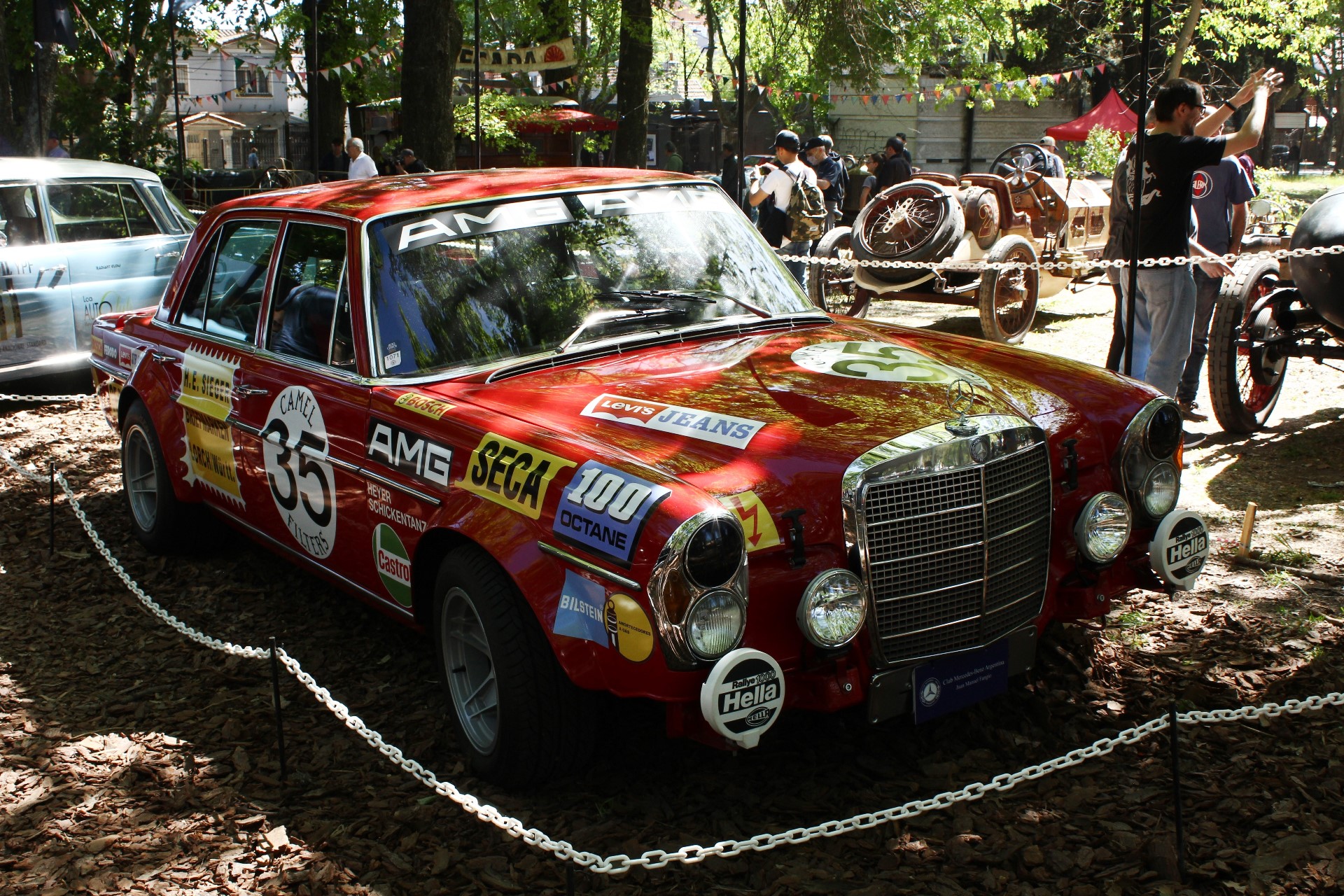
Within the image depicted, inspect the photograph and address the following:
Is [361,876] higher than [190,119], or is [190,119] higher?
[190,119]

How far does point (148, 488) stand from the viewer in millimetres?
5824

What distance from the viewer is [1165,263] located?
6938 mm

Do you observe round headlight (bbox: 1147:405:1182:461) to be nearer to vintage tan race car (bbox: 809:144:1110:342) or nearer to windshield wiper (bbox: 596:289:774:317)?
windshield wiper (bbox: 596:289:774:317)

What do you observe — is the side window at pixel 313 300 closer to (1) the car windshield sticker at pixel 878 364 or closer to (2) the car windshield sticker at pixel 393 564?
(2) the car windshield sticker at pixel 393 564

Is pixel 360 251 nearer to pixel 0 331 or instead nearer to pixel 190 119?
pixel 0 331

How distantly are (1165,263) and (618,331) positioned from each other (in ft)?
13.3

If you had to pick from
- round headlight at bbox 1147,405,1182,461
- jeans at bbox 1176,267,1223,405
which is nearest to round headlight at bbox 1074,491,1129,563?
round headlight at bbox 1147,405,1182,461

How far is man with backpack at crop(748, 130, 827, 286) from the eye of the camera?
11352 mm

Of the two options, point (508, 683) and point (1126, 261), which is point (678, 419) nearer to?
point (508, 683)

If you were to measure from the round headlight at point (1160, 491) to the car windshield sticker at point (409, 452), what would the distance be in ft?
7.26

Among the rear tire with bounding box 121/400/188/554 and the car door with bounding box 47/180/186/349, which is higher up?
the car door with bounding box 47/180/186/349

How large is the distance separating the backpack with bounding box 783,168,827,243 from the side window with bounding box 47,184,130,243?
226 inches

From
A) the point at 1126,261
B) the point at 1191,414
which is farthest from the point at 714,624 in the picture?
the point at 1191,414

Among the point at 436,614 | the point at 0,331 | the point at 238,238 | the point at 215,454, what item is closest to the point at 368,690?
the point at 436,614
